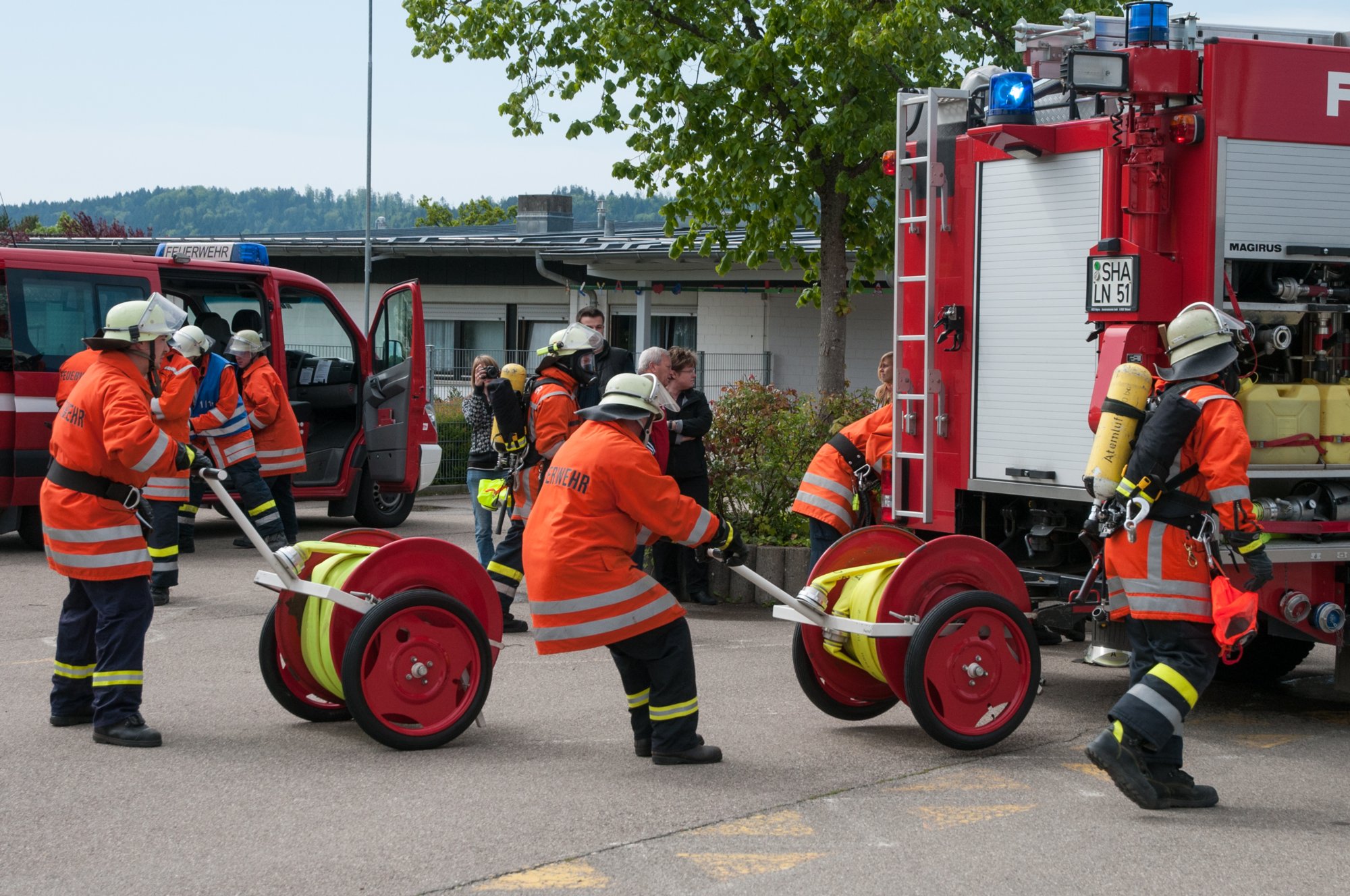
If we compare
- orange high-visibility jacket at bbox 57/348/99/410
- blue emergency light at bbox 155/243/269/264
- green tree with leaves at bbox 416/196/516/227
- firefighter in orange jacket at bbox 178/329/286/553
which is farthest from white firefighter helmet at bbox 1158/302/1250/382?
green tree with leaves at bbox 416/196/516/227

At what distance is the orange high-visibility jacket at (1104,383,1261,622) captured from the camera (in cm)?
561

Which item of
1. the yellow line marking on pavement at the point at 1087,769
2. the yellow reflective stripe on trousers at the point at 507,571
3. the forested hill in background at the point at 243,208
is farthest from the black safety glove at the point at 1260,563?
the forested hill in background at the point at 243,208

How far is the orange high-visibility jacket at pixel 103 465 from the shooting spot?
21.3ft

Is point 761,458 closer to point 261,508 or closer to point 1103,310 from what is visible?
point 261,508

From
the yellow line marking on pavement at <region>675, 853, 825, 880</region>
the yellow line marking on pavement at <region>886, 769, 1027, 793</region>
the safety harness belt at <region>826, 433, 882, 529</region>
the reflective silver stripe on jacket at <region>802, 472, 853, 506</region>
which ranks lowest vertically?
the yellow line marking on pavement at <region>886, 769, 1027, 793</region>

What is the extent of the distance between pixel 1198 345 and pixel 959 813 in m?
2.01

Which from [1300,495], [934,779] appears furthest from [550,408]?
[1300,495]

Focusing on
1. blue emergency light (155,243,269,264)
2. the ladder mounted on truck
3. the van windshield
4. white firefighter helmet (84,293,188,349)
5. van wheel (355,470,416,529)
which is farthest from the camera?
van wheel (355,470,416,529)

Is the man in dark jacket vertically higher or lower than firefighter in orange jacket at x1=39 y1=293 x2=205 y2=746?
higher

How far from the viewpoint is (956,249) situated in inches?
309

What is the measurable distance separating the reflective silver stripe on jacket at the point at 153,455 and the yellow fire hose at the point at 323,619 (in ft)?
2.30

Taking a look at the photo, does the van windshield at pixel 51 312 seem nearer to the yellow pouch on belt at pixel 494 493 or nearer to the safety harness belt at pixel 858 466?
the yellow pouch on belt at pixel 494 493

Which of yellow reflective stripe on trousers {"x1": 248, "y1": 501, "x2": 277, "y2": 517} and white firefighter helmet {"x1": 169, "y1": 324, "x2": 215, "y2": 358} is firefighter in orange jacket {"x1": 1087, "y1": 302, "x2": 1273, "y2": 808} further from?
yellow reflective stripe on trousers {"x1": 248, "y1": 501, "x2": 277, "y2": 517}

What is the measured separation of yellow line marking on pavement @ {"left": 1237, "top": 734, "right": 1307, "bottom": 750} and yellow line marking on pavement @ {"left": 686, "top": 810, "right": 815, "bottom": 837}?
2.39 meters
